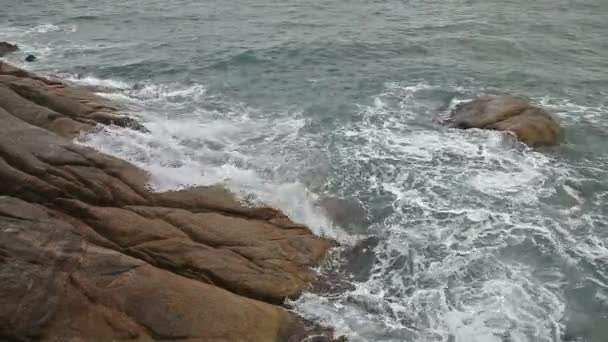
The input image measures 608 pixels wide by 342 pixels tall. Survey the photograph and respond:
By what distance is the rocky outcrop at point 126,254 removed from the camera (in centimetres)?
1194

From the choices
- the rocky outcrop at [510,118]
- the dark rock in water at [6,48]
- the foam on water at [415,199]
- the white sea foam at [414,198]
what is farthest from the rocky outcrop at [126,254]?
the dark rock in water at [6,48]

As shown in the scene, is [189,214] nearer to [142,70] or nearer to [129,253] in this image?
[129,253]

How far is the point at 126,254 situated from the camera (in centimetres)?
1422

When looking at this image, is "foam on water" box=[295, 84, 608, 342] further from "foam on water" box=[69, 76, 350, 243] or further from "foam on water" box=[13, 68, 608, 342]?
"foam on water" box=[69, 76, 350, 243]

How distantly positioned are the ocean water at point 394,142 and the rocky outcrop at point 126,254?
3.83ft

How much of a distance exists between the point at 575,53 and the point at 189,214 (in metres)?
29.9

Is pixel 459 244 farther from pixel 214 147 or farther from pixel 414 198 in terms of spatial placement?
pixel 214 147

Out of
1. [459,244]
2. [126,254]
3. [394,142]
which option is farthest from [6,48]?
[459,244]

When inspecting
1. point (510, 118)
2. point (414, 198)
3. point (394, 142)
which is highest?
point (510, 118)

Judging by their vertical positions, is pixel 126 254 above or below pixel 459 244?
above

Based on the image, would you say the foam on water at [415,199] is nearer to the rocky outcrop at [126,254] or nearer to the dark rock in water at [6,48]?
the rocky outcrop at [126,254]

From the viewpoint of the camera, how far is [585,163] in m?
22.4

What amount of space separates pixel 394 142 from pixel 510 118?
18.4 ft

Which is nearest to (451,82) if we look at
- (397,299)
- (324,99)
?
(324,99)
